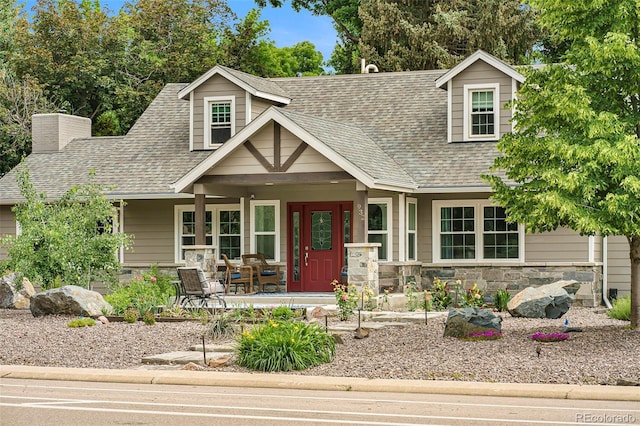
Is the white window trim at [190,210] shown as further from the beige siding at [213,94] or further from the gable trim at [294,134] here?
the gable trim at [294,134]

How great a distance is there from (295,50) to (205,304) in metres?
31.2

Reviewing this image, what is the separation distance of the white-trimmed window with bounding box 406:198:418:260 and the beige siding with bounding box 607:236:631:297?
4.56 m

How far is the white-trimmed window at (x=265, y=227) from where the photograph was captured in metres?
25.9

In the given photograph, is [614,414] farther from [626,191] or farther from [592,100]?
[592,100]

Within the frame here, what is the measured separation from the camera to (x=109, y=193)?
2659cm

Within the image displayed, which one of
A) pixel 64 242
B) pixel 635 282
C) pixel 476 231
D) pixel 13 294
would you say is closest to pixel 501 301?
pixel 476 231

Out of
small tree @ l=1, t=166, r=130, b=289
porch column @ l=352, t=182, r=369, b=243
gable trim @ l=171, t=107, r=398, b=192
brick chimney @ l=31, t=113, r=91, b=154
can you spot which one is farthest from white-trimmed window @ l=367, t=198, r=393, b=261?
brick chimney @ l=31, t=113, r=91, b=154

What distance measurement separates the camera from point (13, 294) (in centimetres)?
2395

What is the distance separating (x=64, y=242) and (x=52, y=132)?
9.47 m

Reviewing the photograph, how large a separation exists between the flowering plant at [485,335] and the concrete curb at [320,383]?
9.87 feet

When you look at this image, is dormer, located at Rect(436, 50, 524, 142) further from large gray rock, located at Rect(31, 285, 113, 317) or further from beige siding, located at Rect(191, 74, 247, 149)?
large gray rock, located at Rect(31, 285, 113, 317)

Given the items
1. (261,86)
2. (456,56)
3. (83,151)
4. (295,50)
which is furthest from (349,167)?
(295,50)

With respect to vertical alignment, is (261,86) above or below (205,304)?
above

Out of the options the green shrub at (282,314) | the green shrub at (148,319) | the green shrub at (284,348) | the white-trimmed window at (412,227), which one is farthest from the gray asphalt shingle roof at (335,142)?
the green shrub at (284,348)
